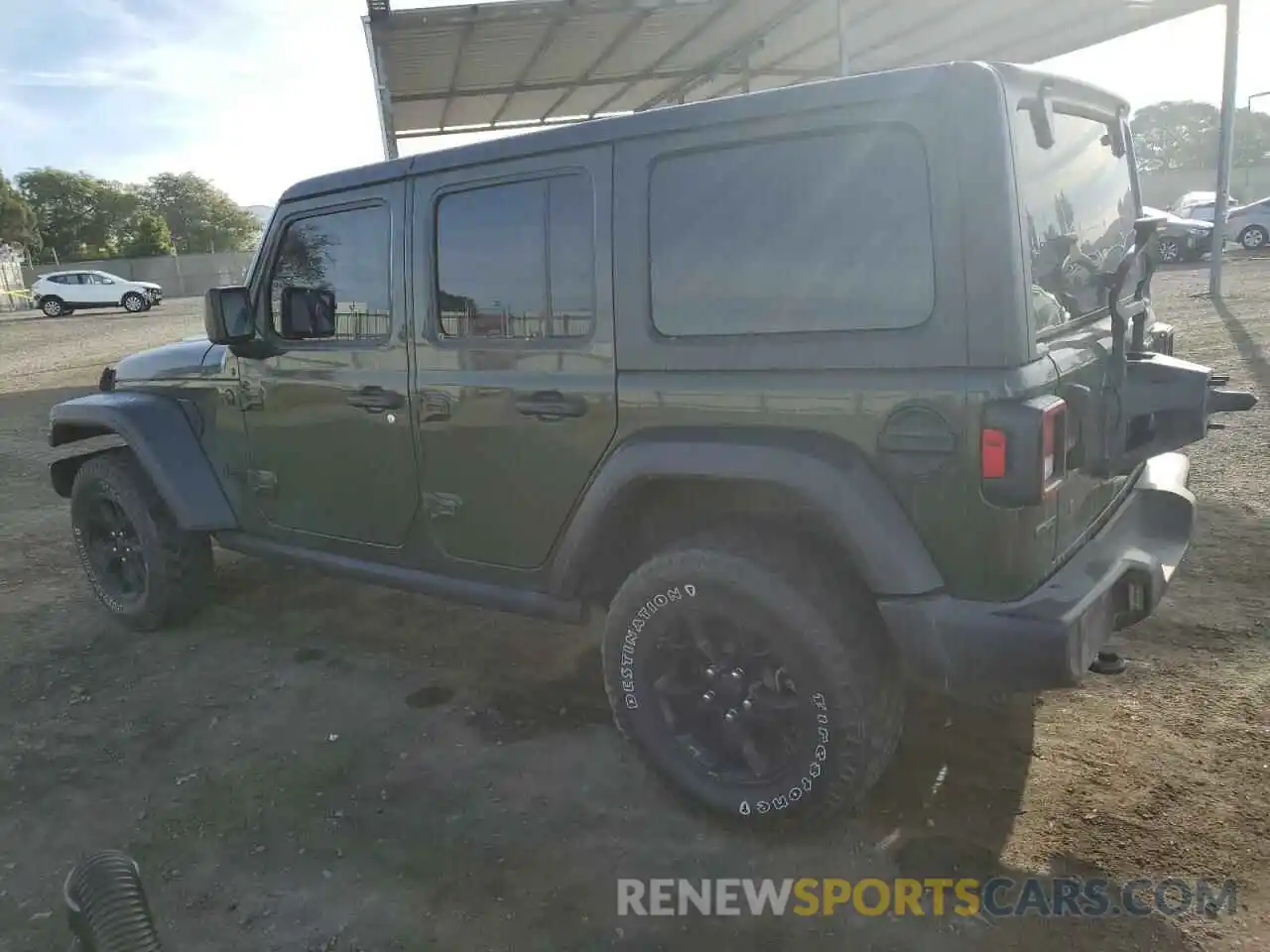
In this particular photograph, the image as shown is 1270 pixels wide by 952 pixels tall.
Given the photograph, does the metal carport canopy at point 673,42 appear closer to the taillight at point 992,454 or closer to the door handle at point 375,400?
the door handle at point 375,400

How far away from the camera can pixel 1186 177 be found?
45.3 m

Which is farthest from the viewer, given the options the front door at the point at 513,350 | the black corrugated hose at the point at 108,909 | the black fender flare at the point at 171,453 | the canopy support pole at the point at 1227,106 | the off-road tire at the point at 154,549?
the canopy support pole at the point at 1227,106

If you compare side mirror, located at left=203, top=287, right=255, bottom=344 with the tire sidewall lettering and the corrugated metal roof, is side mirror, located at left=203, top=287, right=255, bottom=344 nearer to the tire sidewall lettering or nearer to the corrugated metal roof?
the tire sidewall lettering

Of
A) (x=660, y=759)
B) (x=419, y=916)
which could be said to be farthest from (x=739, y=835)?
(x=419, y=916)

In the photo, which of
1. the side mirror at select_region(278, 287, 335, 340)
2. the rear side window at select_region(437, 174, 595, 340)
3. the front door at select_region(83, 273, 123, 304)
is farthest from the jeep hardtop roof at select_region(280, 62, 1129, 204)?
the front door at select_region(83, 273, 123, 304)

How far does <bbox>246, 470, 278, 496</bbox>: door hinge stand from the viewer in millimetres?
3846

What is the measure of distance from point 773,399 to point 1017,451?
0.66 m

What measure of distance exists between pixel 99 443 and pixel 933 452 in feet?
30.0

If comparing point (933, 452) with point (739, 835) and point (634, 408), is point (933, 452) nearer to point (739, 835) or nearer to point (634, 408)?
point (634, 408)

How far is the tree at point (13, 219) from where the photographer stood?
58000 mm

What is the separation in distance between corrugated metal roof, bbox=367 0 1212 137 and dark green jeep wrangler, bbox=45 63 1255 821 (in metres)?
6.64

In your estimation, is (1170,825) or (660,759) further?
(660,759)

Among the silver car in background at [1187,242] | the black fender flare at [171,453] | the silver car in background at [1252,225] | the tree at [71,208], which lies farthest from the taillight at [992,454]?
the tree at [71,208]

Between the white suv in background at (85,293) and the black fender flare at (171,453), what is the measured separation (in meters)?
32.3
